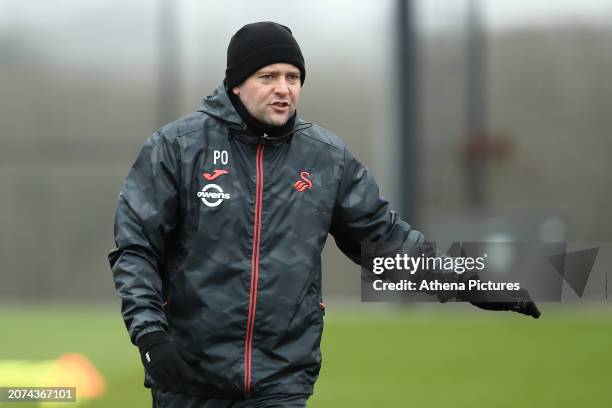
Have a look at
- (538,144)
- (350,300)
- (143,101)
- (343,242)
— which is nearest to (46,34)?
→ (143,101)

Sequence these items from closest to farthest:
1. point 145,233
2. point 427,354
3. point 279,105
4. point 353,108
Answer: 1. point 145,233
2. point 279,105
3. point 427,354
4. point 353,108

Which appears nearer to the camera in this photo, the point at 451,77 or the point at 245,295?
the point at 245,295

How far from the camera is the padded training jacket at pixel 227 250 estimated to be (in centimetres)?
397

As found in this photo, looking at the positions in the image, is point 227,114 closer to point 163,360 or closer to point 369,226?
point 369,226

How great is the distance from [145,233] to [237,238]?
0.29 m

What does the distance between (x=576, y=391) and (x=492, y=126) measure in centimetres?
689

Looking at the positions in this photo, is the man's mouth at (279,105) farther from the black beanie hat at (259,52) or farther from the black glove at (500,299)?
the black glove at (500,299)

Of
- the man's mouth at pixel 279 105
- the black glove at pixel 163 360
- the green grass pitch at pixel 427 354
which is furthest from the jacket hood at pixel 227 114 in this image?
the green grass pitch at pixel 427 354

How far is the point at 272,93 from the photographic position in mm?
4078

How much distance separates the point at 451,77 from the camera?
49.2ft

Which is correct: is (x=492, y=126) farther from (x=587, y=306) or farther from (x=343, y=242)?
(x=343, y=242)

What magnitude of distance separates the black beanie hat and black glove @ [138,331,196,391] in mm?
899

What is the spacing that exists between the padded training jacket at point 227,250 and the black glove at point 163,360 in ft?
0.32

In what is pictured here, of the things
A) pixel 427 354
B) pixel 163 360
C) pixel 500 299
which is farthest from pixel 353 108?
pixel 163 360
